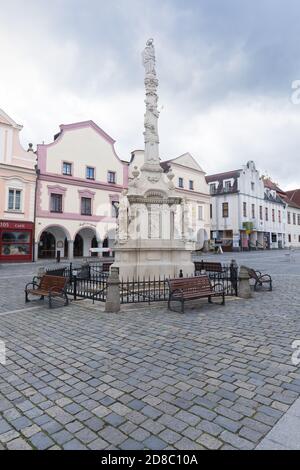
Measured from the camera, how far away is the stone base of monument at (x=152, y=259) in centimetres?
1045

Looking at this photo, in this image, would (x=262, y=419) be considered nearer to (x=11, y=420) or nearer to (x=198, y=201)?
(x=11, y=420)

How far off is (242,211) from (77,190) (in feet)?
89.2

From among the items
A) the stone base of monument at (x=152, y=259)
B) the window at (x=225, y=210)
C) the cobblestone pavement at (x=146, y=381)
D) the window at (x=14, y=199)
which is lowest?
the cobblestone pavement at (x=146, y=381)

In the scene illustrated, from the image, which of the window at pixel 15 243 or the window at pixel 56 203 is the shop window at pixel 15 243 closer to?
the window at pixel 15 243

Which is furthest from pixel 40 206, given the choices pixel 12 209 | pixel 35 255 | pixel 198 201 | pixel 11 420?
pixel 11 420

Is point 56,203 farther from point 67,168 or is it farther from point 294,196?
point 294,196

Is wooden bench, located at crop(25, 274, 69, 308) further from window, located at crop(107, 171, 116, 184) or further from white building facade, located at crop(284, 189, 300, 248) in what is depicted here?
white building facade, located at crop(284, 189, 300, 248)

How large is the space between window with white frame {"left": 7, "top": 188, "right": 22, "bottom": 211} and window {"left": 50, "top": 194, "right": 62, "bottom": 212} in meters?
3.18

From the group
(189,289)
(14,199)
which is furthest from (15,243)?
(189,289)

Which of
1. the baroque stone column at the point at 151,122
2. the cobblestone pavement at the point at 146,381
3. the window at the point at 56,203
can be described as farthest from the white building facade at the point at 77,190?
the cobblestone pavement at the point at 146,381

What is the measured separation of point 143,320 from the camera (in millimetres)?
6402

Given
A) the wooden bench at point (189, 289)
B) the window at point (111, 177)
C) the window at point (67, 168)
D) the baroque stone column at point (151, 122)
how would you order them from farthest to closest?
the window at point (111, 177) < the window at point (67, 168) < the baroque stone column at point (151, 122) < the wooden bench at point (189, 289)

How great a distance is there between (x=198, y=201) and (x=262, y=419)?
132ft

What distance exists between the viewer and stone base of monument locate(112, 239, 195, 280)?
34.3ft
